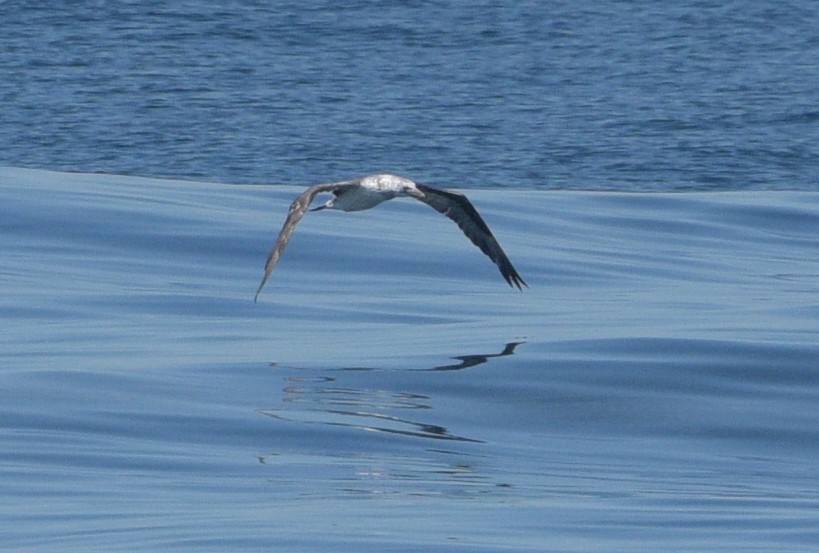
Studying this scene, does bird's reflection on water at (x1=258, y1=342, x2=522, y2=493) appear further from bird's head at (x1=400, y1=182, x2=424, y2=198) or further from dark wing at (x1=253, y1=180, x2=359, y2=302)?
bird's head at (x1=400, y1=182, x2=424, y2=198)

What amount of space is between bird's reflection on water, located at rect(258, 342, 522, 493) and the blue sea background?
5cm

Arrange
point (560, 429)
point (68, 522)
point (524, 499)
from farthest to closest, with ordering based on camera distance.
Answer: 1. point (560, 429)
2. point (524, 499)
3. point (68, 522)

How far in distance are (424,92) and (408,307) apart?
2059cm

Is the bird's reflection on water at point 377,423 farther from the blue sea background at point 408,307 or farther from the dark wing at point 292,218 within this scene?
the dark wing at point 292,218

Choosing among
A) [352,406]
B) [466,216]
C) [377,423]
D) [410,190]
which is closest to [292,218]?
[410,190]

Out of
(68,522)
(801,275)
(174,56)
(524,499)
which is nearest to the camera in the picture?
(68,522)

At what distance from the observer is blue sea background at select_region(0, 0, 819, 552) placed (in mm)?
13867

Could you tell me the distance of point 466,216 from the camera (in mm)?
17172

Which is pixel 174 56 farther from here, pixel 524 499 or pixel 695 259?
pixel 524 499

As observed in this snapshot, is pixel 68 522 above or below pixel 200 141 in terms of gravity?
above

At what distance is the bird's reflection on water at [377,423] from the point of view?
14844 mm

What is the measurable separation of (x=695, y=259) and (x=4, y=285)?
10.1m

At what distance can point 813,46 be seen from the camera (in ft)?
154

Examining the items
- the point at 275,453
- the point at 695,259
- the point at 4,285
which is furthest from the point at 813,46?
the point at 275,453
